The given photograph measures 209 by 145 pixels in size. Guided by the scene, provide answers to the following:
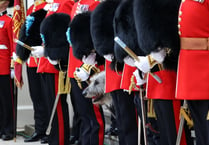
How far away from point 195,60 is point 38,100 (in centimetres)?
347

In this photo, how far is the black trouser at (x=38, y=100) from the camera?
5656 mm

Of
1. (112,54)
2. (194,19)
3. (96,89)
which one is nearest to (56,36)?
(96,89)

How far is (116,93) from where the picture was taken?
3.69 m

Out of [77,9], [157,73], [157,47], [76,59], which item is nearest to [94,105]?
[76,59]

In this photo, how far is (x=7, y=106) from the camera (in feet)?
20.4

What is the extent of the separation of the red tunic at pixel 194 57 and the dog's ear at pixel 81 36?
136cm

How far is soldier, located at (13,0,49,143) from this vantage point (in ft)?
16.0

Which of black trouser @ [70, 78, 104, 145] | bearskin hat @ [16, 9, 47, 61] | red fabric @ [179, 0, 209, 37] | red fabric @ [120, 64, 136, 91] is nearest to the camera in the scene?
red fabric @ [179, 0, 209, 37]

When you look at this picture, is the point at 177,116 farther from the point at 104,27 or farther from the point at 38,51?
the point at 38,51

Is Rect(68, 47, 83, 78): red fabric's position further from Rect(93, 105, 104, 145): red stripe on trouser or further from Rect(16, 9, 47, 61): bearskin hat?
Rect(16, 9, 47, 61): bearskin hat

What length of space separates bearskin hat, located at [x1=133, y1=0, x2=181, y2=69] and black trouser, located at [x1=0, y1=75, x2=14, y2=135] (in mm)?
3702

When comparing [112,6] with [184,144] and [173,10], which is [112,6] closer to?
[173,10]

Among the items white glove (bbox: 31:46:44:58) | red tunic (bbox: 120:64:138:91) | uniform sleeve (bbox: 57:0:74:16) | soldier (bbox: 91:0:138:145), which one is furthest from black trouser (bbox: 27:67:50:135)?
red tunic (bbox: 120:64:138:91)

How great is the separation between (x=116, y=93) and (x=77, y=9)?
0.90 m
